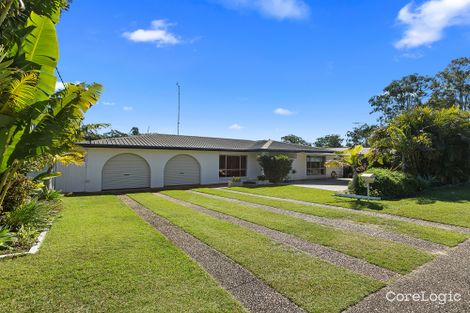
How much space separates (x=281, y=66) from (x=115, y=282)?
15.4 m

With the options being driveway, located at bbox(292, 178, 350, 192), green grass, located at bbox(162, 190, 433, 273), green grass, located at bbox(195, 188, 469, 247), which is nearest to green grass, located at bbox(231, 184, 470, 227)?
green grass, located at bbox(195, 188, 469, 247)

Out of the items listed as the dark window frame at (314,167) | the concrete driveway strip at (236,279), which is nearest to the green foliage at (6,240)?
the concrete driveway strip at (236,279)

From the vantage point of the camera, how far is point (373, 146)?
17172 millimetres

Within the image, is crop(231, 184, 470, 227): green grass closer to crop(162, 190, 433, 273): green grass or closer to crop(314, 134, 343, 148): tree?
crop(162, 190, 433, 273): green grass

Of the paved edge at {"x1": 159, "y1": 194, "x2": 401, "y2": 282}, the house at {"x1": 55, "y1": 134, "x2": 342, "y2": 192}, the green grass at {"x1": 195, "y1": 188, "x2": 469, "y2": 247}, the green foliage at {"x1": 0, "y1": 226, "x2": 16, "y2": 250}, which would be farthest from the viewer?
the house at {"x1": 55, "y1": 134, "x2": 342, "y2": 192}

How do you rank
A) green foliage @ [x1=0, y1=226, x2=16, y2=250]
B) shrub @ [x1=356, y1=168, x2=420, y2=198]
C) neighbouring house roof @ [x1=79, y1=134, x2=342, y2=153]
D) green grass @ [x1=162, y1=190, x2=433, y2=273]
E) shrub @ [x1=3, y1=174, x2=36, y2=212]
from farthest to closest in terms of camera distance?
neighbouring house roof @ [x1=79, y1=134, x2=342, y2=153]
shrub @ [x1=356, y1=168, x2=420, y2=198]
shrub @ [x1=3, y1=174, x2=36, y2=212]
green foliage @ [x1=0, y1=226, x2=16, y2=250]
green grass @ [x1=162, y1=190, x2=433, y2=273]

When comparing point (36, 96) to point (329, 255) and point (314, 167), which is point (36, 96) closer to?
point (329, 255)

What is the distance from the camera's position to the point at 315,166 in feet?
86.1

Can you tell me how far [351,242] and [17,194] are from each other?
9.35m

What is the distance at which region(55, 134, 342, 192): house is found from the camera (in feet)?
52.4

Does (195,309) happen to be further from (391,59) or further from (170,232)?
(391,59)

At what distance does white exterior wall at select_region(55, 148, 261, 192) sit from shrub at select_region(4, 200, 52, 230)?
8967mm

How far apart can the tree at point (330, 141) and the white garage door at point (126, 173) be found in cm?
7216

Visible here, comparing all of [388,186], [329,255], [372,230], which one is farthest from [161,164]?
[329,255]
